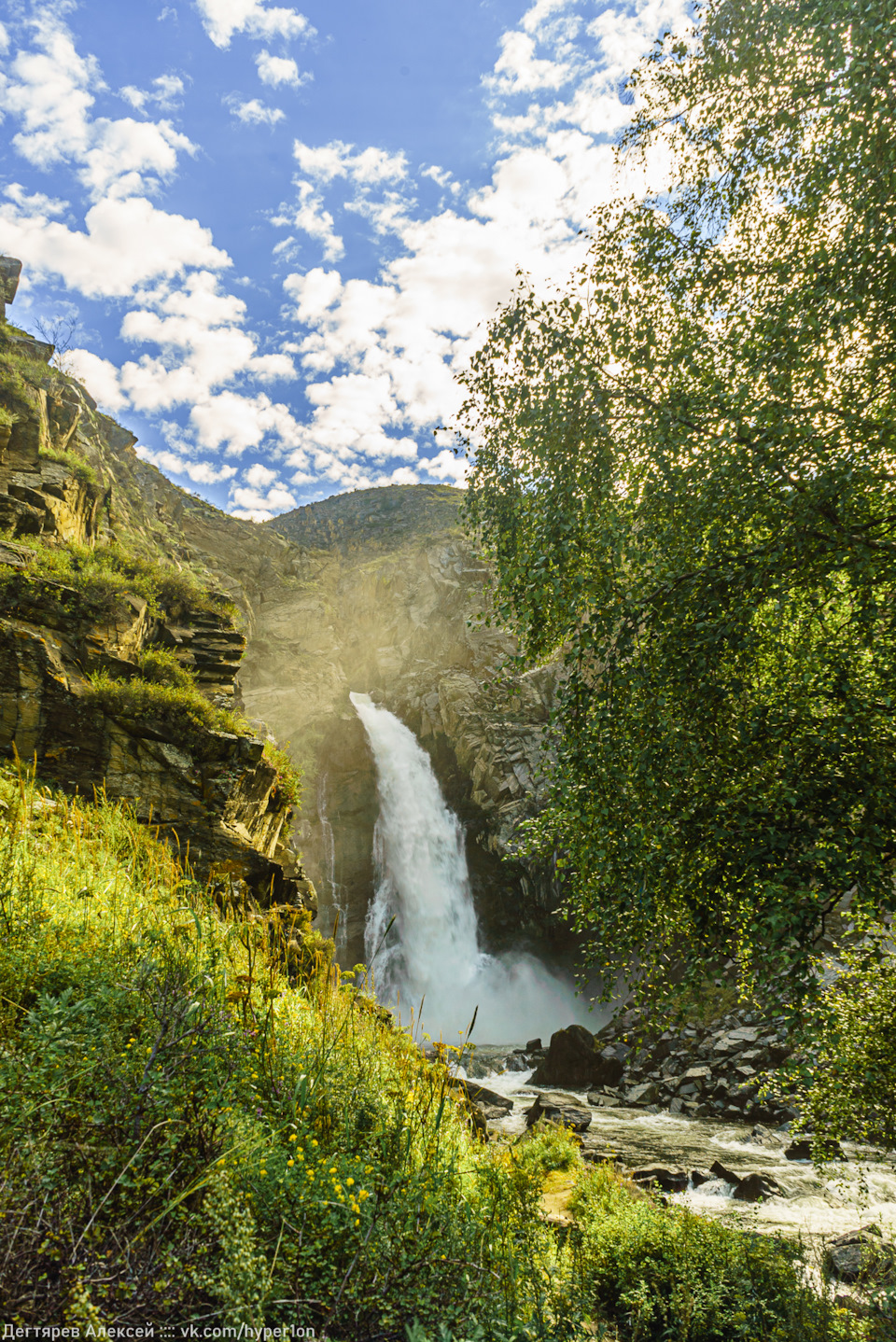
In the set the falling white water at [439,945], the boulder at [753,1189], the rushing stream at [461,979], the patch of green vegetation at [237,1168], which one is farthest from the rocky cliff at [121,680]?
the falling white water at [439,945]

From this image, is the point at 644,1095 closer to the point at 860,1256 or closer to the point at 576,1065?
the point at 576,1065

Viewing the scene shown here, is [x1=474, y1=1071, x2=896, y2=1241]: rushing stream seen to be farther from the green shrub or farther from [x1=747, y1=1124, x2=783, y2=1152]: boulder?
the green shrub

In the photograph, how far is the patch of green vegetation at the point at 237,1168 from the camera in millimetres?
1750

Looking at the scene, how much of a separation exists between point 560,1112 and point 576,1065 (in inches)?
239

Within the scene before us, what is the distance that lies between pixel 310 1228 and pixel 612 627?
3.75m

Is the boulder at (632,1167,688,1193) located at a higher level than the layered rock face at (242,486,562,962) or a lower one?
lower

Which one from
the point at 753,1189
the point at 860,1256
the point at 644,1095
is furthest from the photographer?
the point at 644,1095

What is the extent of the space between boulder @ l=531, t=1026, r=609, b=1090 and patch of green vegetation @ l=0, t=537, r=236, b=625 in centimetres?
1731

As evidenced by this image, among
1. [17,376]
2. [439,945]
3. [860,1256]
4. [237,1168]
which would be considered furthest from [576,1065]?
[17,376]

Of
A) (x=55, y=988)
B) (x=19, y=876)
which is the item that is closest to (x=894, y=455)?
(x=55, y=988)

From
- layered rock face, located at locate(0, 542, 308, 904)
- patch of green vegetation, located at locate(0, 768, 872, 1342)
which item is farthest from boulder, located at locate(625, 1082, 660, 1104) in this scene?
patch of green vegetation, located at locate(0, 768, 872, 1342)

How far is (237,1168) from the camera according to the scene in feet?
7.14

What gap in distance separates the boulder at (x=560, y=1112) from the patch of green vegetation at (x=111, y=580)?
1391 cm

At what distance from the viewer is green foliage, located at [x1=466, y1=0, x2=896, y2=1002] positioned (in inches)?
148
